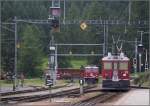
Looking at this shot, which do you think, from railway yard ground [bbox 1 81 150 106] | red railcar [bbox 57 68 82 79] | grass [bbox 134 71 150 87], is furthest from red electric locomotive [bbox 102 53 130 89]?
red railcar [bbox 57 68 82 79]

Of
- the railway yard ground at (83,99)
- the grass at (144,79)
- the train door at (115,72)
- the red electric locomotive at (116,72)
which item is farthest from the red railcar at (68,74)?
the railway yard ground at (83,99)

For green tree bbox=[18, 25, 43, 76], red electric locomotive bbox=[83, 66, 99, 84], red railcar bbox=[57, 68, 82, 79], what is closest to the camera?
red electric locomotive bbox=[83, 66, 99, 84]

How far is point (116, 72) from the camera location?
4325 centimetres

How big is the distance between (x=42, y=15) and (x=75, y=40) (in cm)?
819

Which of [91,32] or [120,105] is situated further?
[91,32]

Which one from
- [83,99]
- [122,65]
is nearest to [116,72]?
[122,65]

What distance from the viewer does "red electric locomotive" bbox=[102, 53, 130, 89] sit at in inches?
1699

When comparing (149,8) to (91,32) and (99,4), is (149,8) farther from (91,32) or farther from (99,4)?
(99,4)

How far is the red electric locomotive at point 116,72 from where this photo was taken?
43.2 m

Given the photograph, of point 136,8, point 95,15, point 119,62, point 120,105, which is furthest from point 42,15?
point 120,105

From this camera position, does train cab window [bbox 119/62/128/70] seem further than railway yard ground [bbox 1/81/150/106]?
Yes

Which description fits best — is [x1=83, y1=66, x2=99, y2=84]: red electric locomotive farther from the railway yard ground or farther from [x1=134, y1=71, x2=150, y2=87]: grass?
the railway yard ground

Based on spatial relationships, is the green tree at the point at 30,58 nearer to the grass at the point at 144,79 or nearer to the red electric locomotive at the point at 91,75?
the red electric locomotive at the point at 91,75

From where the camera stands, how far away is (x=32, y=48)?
103688mm
